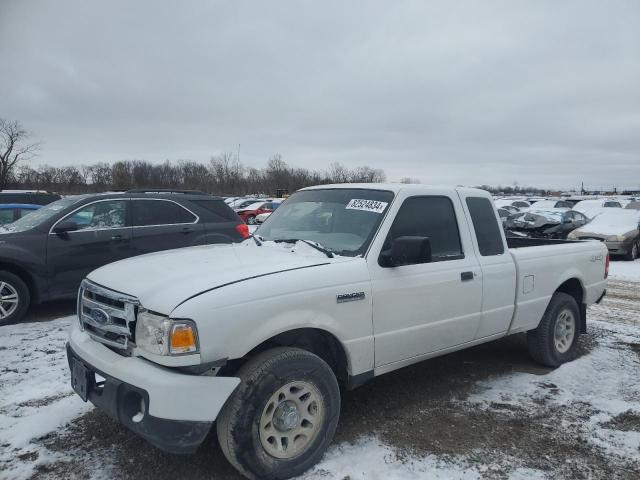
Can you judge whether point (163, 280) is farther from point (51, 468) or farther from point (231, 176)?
point (231, 176)

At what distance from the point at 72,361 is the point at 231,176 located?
86437 millimetres

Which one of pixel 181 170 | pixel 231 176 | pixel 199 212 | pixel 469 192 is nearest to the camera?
pixel 469 192

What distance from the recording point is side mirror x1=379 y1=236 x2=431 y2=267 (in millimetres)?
3268

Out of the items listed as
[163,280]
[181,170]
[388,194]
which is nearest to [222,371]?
[163,280]

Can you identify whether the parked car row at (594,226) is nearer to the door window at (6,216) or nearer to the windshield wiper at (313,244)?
the windshield wiper at (313,244)

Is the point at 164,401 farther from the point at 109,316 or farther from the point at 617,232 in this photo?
the point at 617,232

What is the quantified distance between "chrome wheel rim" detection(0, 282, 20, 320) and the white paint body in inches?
148

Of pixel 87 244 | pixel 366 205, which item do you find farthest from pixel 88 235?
pixel 366 205

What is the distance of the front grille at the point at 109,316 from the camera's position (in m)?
2.88

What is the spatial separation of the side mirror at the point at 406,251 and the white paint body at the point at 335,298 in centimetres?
7

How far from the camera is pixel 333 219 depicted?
13.2ft

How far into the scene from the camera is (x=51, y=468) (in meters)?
3.09

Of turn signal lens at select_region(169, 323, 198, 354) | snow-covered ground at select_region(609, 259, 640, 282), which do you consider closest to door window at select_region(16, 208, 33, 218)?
turn signal lens at select_region(169, 323, 198, 354)

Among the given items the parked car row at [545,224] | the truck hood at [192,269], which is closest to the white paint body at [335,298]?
the truck hood at [192,269]
